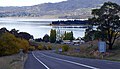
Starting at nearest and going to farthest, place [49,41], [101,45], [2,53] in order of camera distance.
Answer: [101,45] < [2,53] < [49,41]

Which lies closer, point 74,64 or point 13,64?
point 74,64

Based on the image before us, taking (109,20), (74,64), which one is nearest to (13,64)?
(74,64)

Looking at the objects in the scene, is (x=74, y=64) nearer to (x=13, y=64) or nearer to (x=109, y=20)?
(x=13, y=64)

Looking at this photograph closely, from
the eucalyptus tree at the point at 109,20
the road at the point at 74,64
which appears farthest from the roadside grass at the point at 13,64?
the eucalyptus tree at the point at 109,20

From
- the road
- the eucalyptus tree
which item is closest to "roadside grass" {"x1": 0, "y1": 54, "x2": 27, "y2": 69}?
the road

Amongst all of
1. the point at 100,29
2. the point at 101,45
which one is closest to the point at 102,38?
the point at 100,29

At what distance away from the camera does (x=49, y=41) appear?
17662 centimetres

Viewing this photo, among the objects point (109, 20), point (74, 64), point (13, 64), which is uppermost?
point (109, 20)

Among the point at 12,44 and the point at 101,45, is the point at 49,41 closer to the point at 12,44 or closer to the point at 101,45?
the point at 12,44

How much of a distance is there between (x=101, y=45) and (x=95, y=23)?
2422 cm

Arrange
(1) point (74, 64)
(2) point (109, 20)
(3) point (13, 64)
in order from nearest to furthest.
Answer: (1) point (74, 64) < (3) point (13, 64) < (2) point (109, 20)

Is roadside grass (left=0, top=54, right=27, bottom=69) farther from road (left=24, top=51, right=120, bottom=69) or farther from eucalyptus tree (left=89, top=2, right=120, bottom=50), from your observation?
eucalyptus tree (left=89, top=2, right=120, bottom=50)

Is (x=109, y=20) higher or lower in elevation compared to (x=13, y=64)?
higher

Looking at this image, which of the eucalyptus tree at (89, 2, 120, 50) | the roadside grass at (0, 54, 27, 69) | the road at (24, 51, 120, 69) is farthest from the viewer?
the eucalyptus tree at (89, 2, 120, 50)
